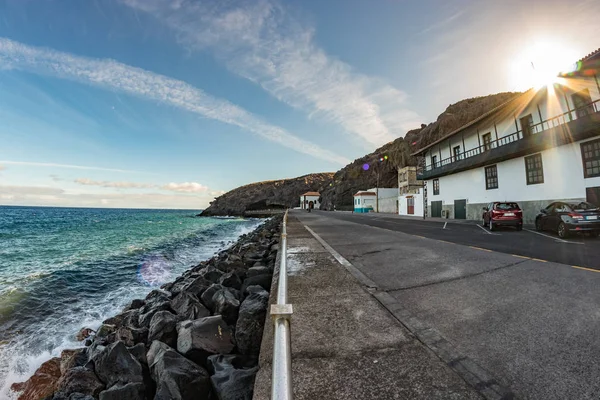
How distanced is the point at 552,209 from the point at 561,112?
9509mm

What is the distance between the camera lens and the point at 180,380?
3.26 metres

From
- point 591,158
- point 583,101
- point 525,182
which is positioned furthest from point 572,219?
point 583,101

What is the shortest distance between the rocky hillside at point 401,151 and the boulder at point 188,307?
54.0 m

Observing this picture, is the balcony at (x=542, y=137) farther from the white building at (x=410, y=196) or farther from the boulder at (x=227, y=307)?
the boulder at (x=227, y=307)

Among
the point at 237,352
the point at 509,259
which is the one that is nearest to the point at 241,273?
the point at 237,352

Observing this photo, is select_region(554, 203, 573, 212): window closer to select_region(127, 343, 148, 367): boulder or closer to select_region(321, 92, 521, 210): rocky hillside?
select_region(127, 343, 148, 367): boulder

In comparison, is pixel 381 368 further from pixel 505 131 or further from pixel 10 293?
pixel 505 131

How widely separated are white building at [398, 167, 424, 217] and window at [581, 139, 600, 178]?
1980 cm

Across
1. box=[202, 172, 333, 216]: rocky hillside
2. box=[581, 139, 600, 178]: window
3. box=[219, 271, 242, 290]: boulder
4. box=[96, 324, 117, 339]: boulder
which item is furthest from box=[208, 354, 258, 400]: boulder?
box=[202, 172, 333, 216]: rocky hillside

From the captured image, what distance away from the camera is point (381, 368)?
2568 mm

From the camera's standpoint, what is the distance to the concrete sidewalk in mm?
2262

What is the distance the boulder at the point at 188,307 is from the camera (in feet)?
18.3

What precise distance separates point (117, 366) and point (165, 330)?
3.43 feet

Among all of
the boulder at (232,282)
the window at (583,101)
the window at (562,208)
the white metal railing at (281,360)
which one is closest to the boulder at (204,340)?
the white metal railing at (281,360)
